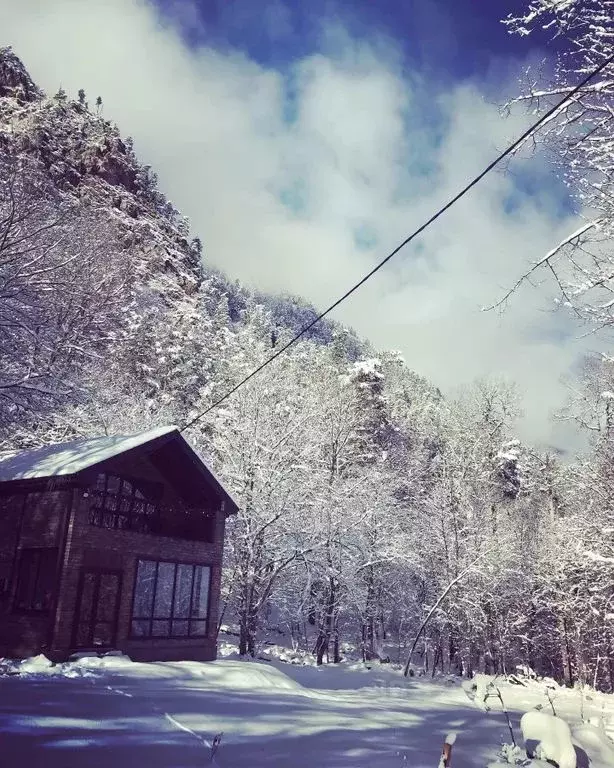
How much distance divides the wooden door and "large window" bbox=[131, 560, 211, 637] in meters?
0.70

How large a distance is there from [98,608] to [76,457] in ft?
14.0

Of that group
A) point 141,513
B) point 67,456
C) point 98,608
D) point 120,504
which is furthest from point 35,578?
point 141,513

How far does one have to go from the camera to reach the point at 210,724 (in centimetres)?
823

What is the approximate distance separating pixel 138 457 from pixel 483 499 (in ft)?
73.7

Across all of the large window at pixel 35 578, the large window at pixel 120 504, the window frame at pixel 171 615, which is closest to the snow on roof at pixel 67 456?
the large window at pixel 120 504

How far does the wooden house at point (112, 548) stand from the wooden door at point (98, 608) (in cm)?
3

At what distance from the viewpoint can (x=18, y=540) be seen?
56.2 feet

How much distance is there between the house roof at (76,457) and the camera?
16.5 metres

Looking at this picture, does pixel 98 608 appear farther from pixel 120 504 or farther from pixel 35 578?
pixel 120 504

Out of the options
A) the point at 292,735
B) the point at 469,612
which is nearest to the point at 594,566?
the point at 469,612

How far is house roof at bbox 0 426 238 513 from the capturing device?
1648cm

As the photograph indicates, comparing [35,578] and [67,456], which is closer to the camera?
[35,578]

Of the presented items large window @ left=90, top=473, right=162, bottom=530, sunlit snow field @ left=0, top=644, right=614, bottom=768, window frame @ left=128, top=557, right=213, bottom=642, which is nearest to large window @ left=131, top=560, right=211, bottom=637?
window frame @ left=128, top=557, right=213, bottom=642

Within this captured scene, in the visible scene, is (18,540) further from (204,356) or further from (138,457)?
(204,356)
